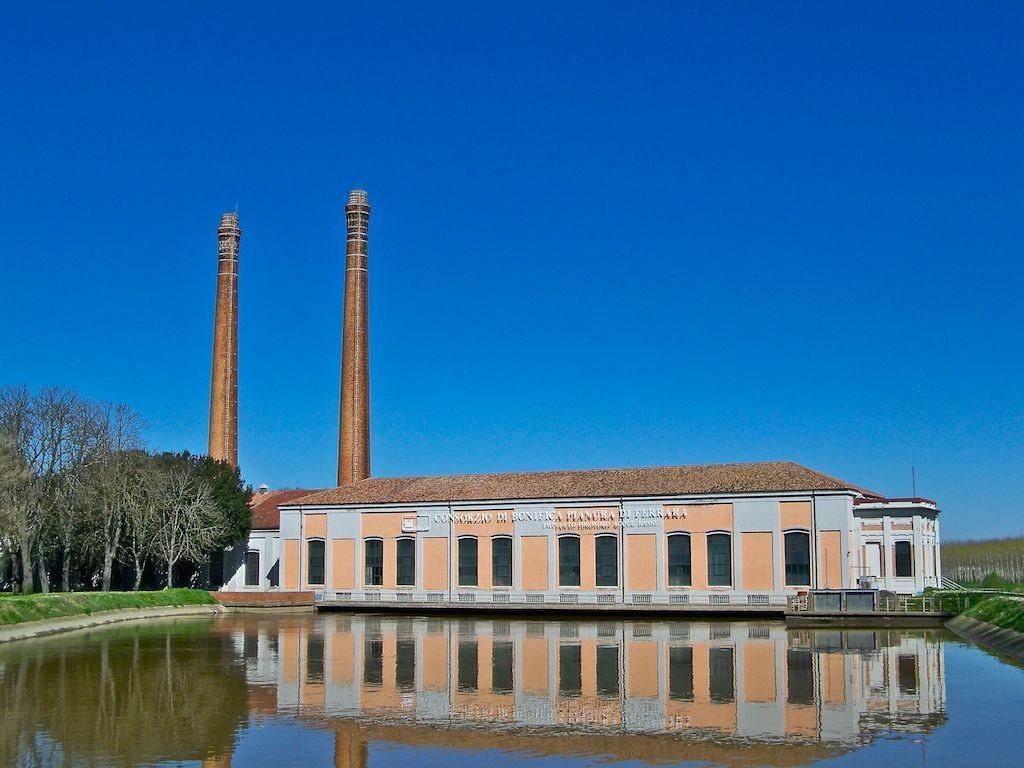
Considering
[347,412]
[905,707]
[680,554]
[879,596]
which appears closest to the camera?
[905,707]

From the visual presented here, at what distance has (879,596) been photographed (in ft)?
140

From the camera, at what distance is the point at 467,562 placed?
185 ft

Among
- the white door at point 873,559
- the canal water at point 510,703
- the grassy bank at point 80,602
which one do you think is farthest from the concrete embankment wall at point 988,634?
the grassy bank at point 80,602

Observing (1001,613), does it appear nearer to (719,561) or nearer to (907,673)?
(907,673)

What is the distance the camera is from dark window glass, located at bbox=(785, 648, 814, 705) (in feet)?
67.5

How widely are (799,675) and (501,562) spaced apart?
32.3 meters

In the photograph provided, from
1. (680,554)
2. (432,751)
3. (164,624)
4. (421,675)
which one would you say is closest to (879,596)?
(680,554)

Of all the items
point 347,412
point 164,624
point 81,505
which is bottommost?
point 164,624

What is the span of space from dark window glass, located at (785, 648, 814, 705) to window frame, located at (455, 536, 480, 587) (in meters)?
26.9

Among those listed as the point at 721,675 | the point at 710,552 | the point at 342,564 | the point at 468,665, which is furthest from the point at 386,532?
the point at 721,675

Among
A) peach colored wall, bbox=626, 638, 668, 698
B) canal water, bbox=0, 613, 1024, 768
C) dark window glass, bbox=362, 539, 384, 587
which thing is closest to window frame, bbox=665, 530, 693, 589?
dark window glass, bbox=362, 539, 384, 587

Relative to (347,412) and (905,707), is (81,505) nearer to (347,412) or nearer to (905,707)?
(347,412)

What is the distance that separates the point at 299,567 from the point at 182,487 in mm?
7330

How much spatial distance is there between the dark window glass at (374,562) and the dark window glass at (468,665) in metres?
24.1
